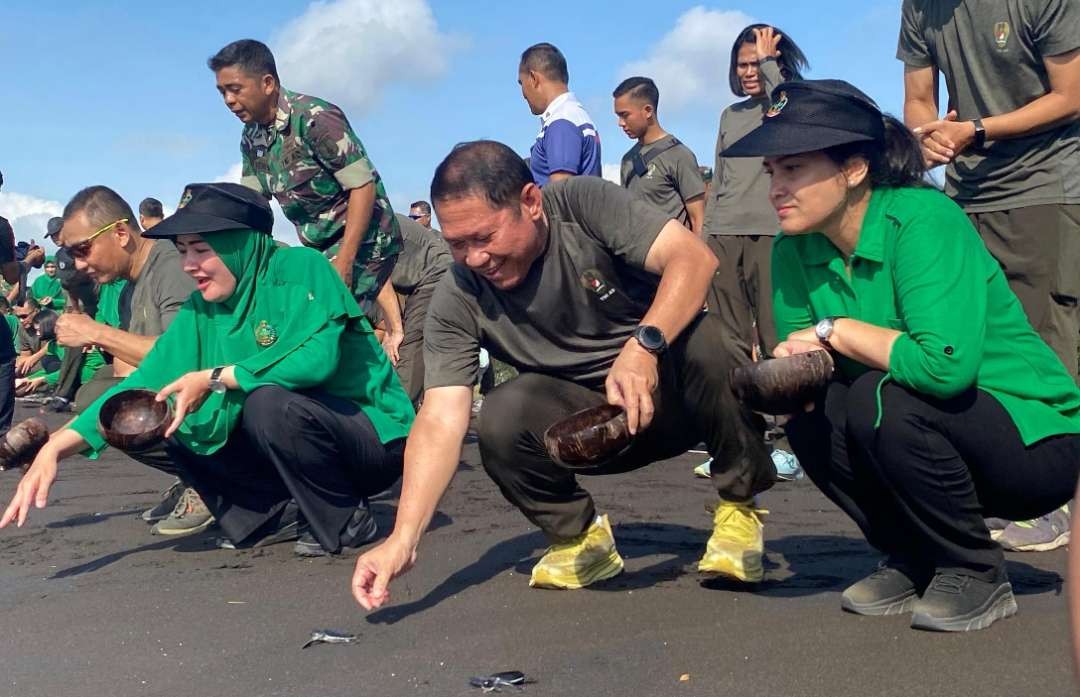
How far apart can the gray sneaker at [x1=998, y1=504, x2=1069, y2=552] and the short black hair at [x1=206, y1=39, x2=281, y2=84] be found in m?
3.79

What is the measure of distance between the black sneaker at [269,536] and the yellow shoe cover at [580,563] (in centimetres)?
134

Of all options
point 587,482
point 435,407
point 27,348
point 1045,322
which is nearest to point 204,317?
point 435,407

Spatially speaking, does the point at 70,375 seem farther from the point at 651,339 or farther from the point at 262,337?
the point at 651,339

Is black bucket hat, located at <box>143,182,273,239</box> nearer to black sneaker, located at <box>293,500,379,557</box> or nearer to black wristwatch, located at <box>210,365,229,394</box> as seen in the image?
black wristwatch, located at <box>210,365,229,394</box>

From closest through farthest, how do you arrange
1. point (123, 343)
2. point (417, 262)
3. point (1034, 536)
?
1. point (1034, 536)
2. point (123, 343)
3. point (417, 262)

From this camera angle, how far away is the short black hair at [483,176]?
3.41 meters

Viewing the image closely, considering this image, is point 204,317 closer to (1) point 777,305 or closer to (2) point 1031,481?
(1) point 777,305

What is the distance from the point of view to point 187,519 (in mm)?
5086

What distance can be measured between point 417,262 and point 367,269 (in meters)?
1.04

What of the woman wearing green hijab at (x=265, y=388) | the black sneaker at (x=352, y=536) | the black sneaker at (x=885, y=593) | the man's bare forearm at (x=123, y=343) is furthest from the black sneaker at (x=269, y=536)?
the black sneaker at (x=885, y=593)

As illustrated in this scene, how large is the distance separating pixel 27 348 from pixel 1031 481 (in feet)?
43.1

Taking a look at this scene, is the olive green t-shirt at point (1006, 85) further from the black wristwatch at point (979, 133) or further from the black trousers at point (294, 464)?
the black trousers at point (294, 464)

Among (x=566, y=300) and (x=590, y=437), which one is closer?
(x=590, y=437)

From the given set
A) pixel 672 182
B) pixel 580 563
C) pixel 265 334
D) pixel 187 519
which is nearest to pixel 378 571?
pixel 580 563
